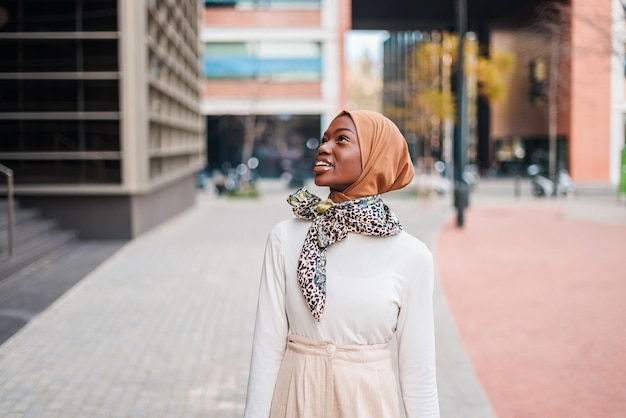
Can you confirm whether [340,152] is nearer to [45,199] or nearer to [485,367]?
[485,367]

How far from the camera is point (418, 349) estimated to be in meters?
2.92

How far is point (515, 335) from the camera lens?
27.4 feet

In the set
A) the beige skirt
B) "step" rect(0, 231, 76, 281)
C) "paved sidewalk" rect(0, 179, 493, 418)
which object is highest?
the beige skirt

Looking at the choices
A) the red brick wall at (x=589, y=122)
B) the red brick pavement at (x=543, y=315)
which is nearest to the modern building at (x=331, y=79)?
the red brick wall at (x=589, y=122)

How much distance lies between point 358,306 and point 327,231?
0.86ft

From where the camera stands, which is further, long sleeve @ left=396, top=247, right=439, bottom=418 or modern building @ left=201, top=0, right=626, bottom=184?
modern building @ left=201, top=0, right=626, bottom=184

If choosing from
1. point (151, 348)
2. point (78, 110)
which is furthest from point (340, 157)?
point (78, 110)

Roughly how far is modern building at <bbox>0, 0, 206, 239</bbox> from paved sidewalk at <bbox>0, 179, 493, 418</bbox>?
192 cm

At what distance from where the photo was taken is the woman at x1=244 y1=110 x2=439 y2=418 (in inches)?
112

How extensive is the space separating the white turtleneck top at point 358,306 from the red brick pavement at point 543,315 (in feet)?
10.5

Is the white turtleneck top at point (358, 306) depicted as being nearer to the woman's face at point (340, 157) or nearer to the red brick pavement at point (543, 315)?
the woman's face at point (340, 157)

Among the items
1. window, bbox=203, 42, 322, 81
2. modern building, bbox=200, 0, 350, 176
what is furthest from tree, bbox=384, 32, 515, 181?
window, bbox=203, 42, 322, 81

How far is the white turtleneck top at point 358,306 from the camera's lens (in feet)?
9.44

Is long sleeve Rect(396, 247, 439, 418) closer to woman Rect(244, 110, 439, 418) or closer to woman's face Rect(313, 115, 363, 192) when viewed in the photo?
woman Rect(244, 110, 439, 418)
